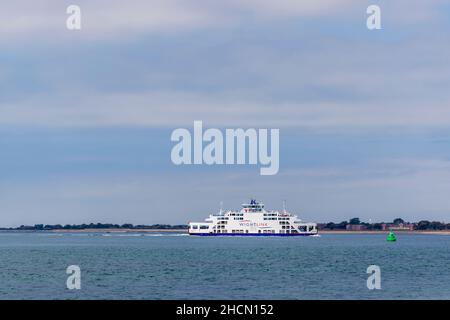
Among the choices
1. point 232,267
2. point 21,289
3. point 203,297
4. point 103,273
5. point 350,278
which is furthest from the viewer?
point 232,267

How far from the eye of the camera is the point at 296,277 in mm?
68688

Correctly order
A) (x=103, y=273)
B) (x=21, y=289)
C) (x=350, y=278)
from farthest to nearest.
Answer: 1. (x=103, y=273)
2. (x=350, y=278)
3. (x=21, y=289)

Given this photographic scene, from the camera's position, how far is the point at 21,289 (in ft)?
193
